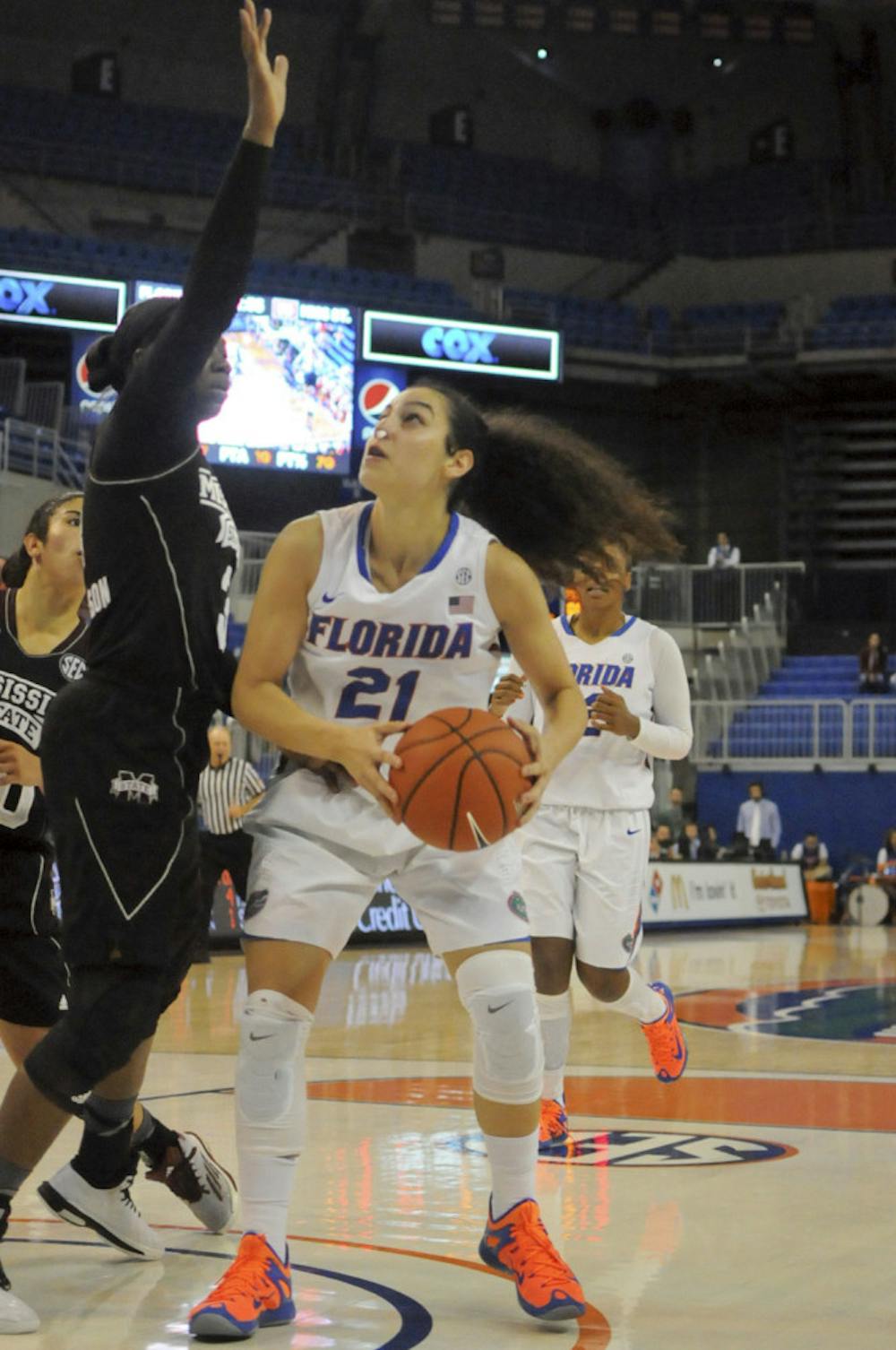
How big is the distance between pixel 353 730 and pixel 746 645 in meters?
24.3

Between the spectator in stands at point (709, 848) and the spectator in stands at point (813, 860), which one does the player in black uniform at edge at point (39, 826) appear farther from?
the spectator in stands at point (813, 860)

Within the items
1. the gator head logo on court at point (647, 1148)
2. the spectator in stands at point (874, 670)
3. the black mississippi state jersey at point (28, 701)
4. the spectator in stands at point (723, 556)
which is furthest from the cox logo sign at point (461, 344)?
the black mississippi state jersey at point (28, 701)

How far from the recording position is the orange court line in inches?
260

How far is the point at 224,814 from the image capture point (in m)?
12.1

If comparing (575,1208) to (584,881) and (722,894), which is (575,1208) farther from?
(722,894)

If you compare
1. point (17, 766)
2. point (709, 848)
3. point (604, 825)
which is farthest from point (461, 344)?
point (17, 766)

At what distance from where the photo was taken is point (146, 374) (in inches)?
150

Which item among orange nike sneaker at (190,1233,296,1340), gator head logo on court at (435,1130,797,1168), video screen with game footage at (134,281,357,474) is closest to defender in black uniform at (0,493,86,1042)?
orange nike sneaker at (190,1233,296,1340)

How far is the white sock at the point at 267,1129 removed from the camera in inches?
149

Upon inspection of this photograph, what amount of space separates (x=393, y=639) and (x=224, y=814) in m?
8.19

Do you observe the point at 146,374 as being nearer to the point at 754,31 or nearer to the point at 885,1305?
the point at 885,1305

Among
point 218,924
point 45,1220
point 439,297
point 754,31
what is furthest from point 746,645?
point 45,1220

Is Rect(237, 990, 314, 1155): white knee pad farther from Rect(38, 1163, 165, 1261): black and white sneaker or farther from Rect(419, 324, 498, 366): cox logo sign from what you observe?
Rect(419, 324, 498, 366): cox logo sign

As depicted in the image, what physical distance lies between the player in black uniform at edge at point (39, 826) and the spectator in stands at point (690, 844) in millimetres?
17733
